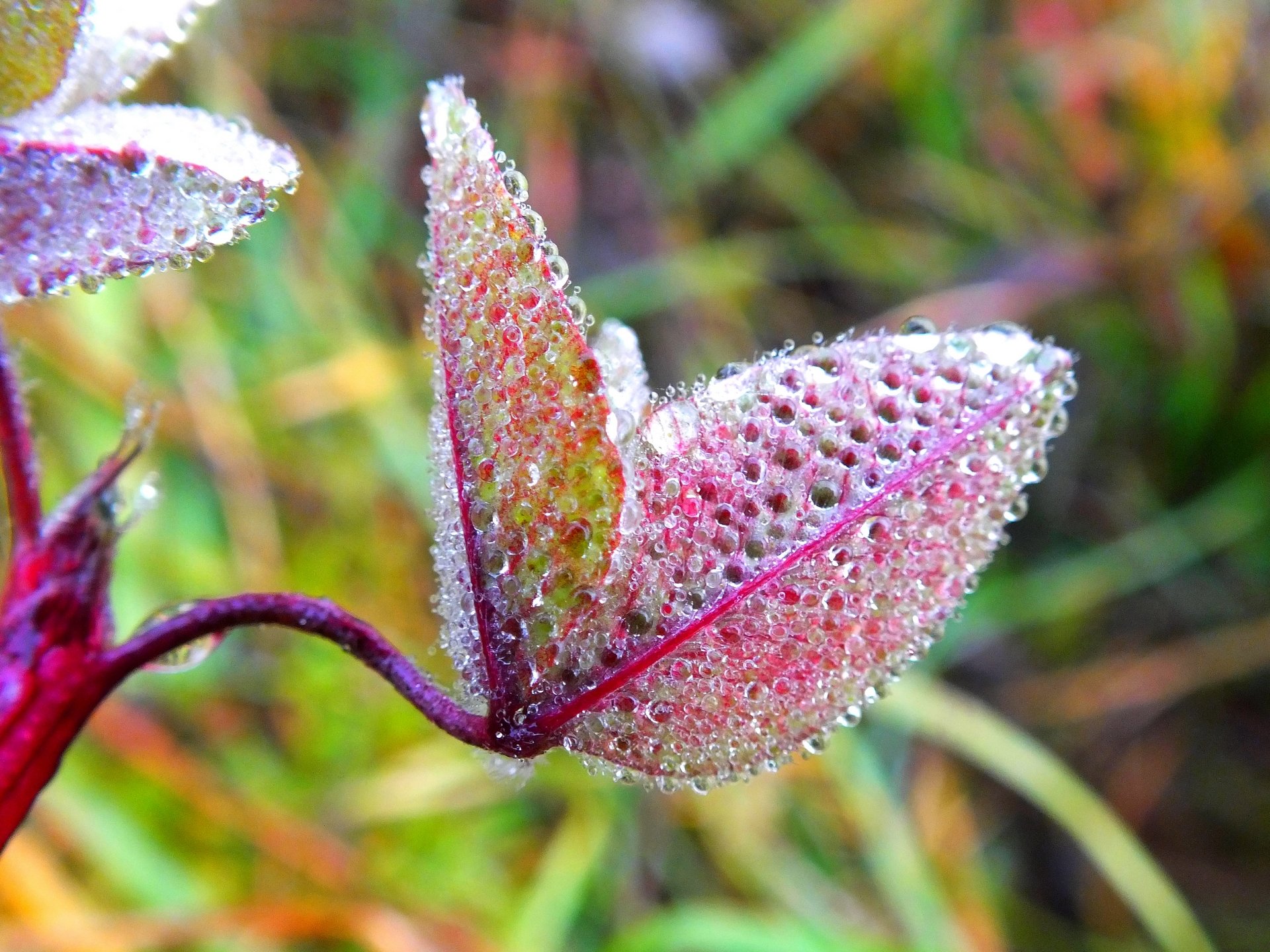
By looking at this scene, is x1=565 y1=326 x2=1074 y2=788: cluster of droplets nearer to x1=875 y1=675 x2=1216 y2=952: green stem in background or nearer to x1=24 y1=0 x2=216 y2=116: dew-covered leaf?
x1=24 y1=0 x2=216 y2=116: dew-covered leaf

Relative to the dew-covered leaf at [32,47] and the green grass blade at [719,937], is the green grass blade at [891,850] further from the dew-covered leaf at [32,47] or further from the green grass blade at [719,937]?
the dew-covered leaf at [32,47]

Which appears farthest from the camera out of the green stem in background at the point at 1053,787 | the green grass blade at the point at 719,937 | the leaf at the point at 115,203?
the green stem in background at the point at 1053,787

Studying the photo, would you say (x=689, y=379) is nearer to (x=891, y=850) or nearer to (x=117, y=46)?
(x=891, y=850)

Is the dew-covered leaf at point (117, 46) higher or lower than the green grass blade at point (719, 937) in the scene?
higher

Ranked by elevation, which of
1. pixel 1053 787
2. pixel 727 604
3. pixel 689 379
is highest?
pixel 689 379

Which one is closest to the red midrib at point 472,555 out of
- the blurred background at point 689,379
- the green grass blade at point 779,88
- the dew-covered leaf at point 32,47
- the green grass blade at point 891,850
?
the dew-covered leaf at point 32,47

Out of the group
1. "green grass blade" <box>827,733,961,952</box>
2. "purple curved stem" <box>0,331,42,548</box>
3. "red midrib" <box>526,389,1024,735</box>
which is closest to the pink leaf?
"red midrib" <box>526,389,1024,735</box>

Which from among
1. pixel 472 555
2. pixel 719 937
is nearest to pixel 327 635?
pixel 472 555
